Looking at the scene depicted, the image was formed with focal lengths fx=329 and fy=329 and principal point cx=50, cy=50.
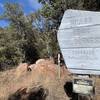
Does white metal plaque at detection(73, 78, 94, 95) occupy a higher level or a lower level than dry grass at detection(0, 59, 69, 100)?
higher

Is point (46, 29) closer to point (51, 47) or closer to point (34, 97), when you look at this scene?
point (51, 47)

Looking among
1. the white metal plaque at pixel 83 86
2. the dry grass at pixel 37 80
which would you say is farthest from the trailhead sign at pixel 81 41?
the dry grass at pixel 37 80

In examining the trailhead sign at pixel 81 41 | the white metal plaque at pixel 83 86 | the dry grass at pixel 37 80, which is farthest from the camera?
the dry grass at pixel 37 80

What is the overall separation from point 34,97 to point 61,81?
194 cm

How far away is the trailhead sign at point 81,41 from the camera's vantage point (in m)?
5.21

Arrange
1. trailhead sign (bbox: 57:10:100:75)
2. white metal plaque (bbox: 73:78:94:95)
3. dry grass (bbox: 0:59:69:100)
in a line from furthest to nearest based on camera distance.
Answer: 1. dry grass (bbox: 0:59:69:100)
2. white metal plaque (bbox: 73:78:94:95)
3. trailhead sign (bbox: 57:10:100:75)

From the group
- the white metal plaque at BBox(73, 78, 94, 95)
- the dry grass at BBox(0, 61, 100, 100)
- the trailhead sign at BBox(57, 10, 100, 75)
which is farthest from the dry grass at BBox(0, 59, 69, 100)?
the trailhead sign at BBox(57, 10, 100, 75)

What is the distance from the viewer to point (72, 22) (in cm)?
557

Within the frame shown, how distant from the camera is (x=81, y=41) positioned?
5.37 metres

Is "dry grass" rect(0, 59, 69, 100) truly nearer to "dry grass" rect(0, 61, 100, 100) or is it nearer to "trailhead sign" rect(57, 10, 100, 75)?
"dry grass" rect(0, 61, 100, 100)

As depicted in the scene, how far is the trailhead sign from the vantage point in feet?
17.1

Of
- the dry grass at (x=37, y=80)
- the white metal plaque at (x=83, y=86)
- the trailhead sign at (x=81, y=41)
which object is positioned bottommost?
the dry grass at (x=37, y=80)

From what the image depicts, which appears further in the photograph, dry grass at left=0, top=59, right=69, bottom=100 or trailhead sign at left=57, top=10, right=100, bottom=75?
dry grass at left=0, top=59, right=69, bottom=100

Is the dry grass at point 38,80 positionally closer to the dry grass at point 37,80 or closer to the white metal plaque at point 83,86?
the dry grass at point 37,80
